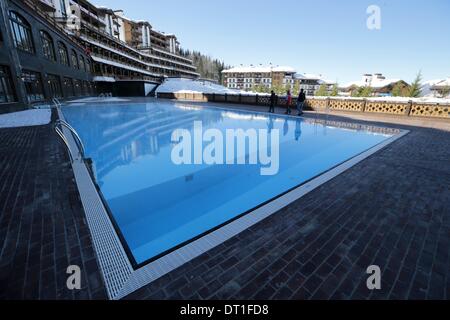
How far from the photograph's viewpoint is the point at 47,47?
19.9 m

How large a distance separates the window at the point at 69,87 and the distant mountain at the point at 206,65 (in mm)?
72029

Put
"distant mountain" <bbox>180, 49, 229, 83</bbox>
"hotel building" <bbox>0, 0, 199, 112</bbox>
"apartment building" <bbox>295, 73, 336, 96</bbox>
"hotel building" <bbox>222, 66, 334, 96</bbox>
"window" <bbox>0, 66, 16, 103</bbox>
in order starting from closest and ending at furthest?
"window" <bbox>0, 66, 16, 103</bbox> → "hotel building" <bbox>0, 0, 199, 112</bbox> → "apartment building" <bbox>295, 73, 336, 96</bbox> → "hotel building" <bbox>222, 66, 334, 96</bbox> → "distant mountain" <bbox>180, 49, 229, 83</bbox>

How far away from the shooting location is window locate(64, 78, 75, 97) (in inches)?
964

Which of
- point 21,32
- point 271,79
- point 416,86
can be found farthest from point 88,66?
point 271,79

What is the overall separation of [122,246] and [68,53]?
104 feet

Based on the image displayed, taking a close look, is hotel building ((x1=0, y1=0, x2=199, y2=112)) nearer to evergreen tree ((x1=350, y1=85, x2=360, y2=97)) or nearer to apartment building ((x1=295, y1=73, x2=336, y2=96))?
evergreen tree ((x1=350, y1=85, x2=360, y2=97))

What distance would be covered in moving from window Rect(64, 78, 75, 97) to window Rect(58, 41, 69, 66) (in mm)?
1864

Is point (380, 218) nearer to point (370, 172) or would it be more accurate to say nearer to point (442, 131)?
point (370, 172)

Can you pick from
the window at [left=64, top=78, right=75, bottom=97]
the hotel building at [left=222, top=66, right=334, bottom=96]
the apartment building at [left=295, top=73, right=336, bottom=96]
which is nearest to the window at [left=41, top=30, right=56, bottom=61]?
the window at [left=64, top=78, right=75, bottom=97]

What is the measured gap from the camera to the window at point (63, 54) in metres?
22.9

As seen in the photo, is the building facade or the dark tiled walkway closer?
the dark tiled walkway

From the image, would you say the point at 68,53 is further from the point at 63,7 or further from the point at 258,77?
the point at 258,77

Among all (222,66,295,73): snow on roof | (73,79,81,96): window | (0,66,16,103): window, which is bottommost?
(0,66,16,103): window

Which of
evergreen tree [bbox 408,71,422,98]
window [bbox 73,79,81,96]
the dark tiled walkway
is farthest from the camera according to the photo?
evergreen tree [bbox 408,71,422,98]
